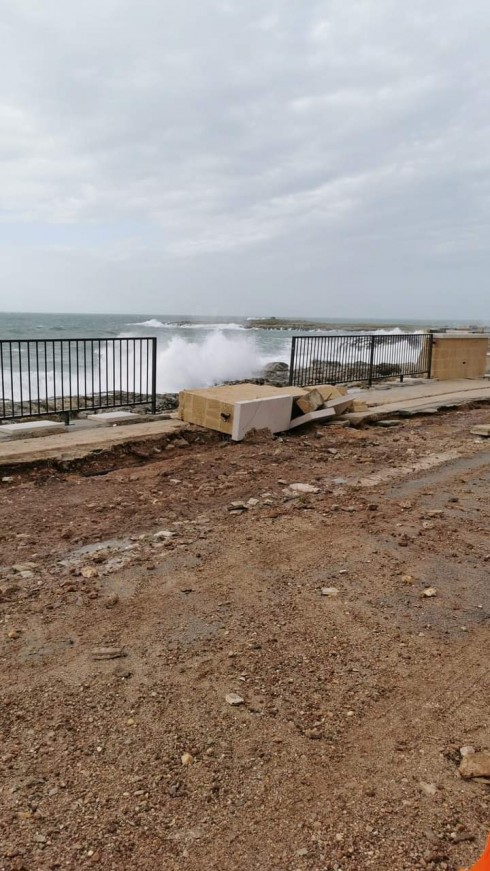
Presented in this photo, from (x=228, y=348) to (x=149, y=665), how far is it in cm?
2233

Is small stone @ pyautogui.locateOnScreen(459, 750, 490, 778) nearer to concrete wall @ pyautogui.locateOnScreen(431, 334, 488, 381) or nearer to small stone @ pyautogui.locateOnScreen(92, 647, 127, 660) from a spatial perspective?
small stone @ pyautogui.locateOnScreen(92, 647, 127, 660)

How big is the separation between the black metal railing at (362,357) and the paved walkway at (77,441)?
5544 millimetres

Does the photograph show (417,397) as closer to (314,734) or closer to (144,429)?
(144,429)

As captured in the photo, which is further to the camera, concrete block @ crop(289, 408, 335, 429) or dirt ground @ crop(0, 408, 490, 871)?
concrete block @ crop(289, 408, 335, 429)

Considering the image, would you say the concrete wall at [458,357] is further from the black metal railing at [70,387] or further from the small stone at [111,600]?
the small stone at [111,600]

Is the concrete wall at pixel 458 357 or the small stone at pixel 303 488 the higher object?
the concrete wall at pixel 458 357

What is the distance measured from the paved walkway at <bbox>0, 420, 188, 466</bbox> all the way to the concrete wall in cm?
1014

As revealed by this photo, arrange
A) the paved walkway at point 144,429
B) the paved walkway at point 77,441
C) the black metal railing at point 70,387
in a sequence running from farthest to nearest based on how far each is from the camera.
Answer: the black metal railing at point 70,387, the paved walkway at point 144,429, the paved walkway at point 77,441

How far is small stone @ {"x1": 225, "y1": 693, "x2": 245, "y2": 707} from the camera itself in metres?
2.77

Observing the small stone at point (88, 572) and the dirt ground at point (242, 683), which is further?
the small stone at point (88, 572)

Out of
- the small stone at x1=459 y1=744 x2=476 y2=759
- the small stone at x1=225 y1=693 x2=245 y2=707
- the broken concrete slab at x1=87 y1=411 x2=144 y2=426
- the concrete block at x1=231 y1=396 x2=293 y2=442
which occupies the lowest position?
the small stone at x1=225 y1=693 x2=245 y2=707

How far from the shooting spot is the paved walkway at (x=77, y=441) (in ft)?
22.9

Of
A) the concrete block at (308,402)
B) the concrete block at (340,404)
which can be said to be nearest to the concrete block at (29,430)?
the concrete block at (308,402)

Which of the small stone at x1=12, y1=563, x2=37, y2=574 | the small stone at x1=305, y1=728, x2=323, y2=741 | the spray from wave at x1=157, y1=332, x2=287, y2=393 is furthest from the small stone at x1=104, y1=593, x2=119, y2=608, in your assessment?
the spray from wave at x1=157, y1=332, x2=287, y2=393
